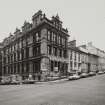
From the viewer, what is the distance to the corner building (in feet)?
96.0

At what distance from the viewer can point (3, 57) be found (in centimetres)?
4709

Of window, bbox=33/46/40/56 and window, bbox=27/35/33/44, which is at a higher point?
window, bbox=27/35/33/44

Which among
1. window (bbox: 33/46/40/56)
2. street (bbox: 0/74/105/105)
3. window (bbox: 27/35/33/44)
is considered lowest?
street (bbox: 0/74/105/105)

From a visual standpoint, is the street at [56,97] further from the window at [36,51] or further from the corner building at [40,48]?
the window at [36,51]

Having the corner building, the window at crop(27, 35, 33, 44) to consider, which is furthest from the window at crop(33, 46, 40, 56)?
the window at crop(27, 35, 33, 44)

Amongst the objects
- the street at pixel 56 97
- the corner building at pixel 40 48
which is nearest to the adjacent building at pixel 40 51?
the corner building at pixel 40 48

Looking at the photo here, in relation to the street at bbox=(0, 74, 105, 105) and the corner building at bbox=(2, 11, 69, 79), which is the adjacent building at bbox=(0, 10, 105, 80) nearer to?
the corner building at bbox=(2, 11, 69, 79)

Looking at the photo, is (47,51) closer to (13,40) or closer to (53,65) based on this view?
(53,65)

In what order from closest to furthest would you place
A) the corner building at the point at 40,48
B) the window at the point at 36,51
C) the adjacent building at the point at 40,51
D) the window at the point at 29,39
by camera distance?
1. the corner building at the point at 40,48
2. the adjacent building at the point at 40,51
3. the window at the point at 36,51
4. the window at the point at 29,39

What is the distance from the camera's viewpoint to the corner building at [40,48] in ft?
96.0

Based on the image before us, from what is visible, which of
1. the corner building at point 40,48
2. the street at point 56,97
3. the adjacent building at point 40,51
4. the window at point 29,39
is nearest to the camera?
the street at point 56,97

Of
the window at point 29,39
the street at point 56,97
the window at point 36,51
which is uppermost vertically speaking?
the window at point 29,39

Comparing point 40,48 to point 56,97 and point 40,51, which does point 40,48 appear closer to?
point 40,51

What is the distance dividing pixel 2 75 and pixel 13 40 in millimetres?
14797
